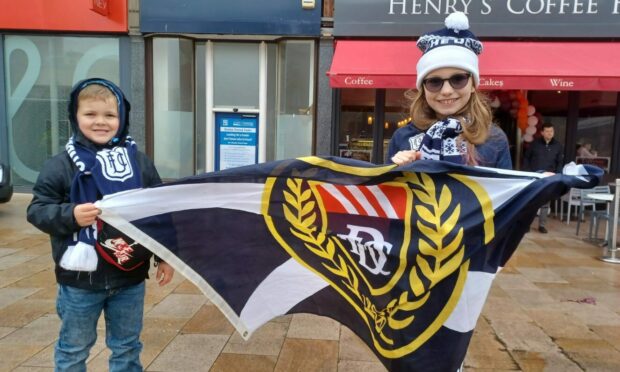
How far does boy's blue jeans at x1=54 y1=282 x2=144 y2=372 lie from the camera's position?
2.36m

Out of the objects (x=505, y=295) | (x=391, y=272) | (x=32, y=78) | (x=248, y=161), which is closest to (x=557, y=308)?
(x=505, y=295)

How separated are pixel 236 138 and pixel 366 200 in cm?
870

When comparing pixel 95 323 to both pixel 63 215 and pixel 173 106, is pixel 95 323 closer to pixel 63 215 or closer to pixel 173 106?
pixel 63 215

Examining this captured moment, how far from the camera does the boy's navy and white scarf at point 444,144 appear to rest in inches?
83.8

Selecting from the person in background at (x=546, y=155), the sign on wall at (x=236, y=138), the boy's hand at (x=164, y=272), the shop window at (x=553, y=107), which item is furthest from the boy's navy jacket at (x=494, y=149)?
the shop window at (x=553, y=107)

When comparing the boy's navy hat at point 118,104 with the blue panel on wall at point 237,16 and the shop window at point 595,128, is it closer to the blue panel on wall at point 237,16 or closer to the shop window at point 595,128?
the blue panel on wall at point 237,16

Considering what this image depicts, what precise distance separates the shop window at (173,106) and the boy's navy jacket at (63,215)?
852 centimetres

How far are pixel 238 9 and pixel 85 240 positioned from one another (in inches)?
334

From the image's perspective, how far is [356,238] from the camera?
7.48 feet

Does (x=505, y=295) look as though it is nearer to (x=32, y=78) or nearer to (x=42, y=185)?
(x=42, y=185)

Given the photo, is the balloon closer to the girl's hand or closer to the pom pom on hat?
the pom pom on hat

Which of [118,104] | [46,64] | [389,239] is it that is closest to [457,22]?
[389,239]

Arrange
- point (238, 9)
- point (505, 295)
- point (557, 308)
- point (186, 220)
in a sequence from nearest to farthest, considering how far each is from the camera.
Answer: point (186, 220) → point (557, 308) → point (505, 295) → point (238, 9)

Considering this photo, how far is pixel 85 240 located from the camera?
2.28 m
